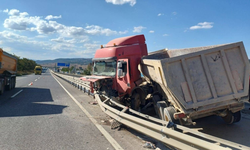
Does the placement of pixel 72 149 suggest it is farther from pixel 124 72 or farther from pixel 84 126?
pixel 124 72

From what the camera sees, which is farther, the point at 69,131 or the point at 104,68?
the point at 104,68

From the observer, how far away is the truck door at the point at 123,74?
24.9 feet

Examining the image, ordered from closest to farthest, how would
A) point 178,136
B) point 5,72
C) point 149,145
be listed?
point 178,136, point 149,145, point 5,72

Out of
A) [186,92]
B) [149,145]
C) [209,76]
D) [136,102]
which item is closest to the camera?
[149,145]

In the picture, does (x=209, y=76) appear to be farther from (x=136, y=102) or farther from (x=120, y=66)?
(x=120, y=66)

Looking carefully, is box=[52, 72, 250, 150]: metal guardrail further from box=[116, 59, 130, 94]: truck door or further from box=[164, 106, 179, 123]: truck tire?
box=[116, 59, 130, 94]: truck door

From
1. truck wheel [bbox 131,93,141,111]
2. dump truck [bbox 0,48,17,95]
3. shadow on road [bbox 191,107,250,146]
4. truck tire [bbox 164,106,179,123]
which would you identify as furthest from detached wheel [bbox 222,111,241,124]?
dump truck [bbox 0,48,17,95]

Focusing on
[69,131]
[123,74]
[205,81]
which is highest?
[123,74]

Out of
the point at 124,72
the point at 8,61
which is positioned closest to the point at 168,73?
the point at 124,72

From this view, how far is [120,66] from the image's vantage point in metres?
7.57

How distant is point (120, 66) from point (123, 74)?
1.17ft

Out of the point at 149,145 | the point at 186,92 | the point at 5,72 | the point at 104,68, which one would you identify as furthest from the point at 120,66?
the point at 5,72

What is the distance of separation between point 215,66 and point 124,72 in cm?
372

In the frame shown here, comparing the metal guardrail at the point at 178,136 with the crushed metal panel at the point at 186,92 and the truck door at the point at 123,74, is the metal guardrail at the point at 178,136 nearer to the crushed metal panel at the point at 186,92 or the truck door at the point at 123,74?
the crushed metal panel at the point at 186,92
